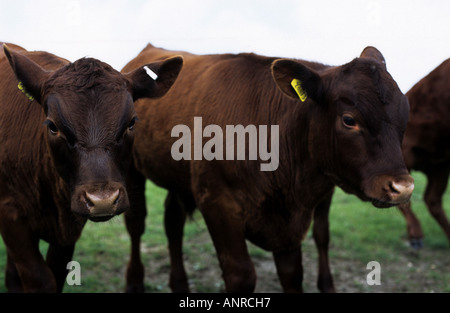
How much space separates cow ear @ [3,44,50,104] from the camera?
380 centimetres

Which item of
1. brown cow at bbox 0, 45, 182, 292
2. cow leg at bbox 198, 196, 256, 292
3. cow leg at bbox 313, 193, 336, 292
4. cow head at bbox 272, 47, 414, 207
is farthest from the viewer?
cow leg at bbox 313, 193, 336, 292

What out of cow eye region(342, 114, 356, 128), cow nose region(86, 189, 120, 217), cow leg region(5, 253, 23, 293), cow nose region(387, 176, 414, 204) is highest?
cow eye region(342, 114, 356, 128)

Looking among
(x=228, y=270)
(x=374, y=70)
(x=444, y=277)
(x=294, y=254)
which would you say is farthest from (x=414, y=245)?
(x=374, y=70)

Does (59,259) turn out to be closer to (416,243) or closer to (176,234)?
(176,234)

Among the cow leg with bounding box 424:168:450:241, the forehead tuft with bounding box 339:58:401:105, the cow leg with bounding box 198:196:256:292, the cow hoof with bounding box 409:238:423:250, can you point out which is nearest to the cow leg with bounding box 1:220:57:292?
the cow leg with bounding box 198:196:256:292

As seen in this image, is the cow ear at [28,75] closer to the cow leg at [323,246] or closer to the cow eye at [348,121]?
the cow eye at [348,121]

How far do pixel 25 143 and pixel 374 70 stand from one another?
2.57m

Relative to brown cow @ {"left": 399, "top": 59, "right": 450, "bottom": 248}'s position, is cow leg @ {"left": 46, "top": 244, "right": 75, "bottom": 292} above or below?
below

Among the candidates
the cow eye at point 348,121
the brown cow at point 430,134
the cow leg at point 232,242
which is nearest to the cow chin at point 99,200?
the cow leg at point 232,242

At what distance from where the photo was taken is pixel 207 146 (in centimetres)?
477

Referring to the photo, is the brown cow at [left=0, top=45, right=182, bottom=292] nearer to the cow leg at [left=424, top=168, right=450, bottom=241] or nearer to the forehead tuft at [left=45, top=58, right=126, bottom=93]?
the forehead tuft at [left=45, top=58, right=126, bottom=93]

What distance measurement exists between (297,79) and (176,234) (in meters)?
2.97

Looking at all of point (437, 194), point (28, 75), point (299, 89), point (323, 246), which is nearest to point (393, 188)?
point (299, 89)

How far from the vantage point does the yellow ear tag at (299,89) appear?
4117mm
